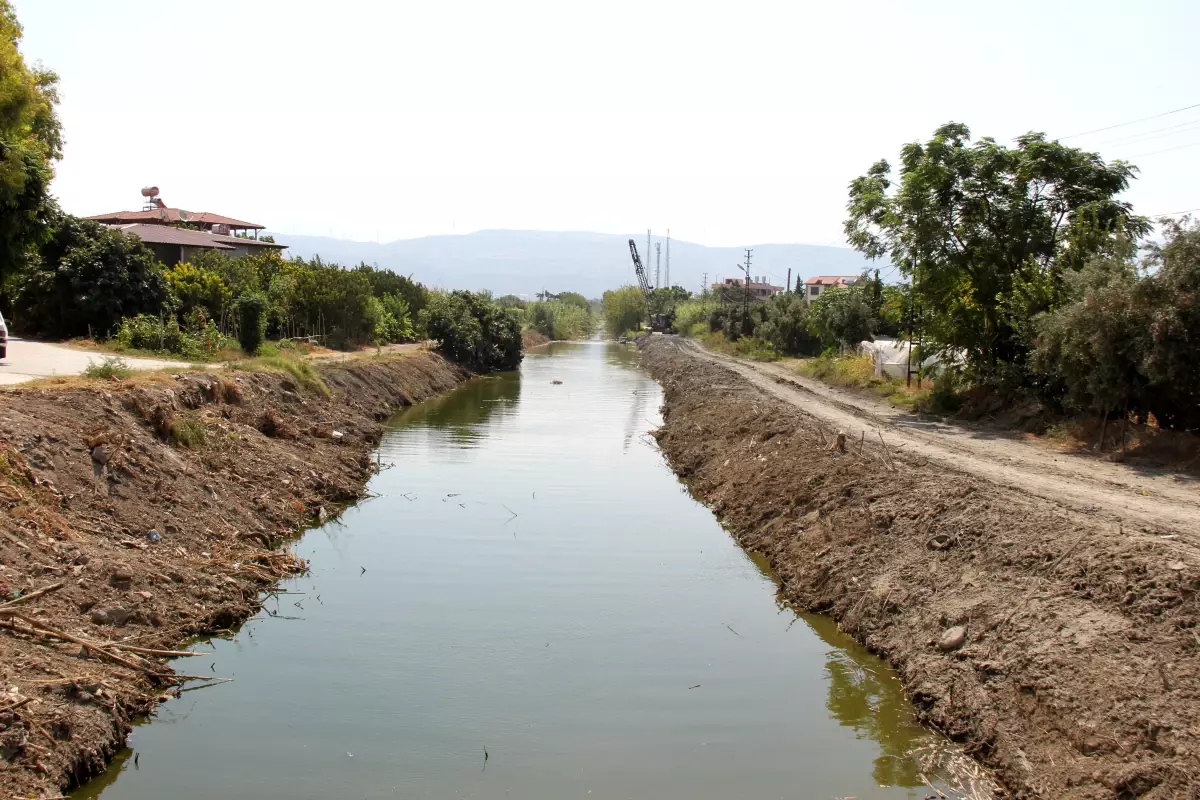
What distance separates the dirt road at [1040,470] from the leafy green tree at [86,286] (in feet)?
69.5

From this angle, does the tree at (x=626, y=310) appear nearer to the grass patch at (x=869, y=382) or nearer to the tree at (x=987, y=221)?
the grass patch at (x=869, y=382)

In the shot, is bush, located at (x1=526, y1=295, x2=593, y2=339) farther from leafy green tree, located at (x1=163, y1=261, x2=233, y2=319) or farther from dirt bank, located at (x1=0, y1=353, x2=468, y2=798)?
dirt bank, located at (x1=0, y1=353, x2=468, y2=798)

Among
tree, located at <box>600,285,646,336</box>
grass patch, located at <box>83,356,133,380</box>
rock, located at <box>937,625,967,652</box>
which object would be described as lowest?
rock, located at <box>937,625,967,652</box>

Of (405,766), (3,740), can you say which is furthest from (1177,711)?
(3,740)

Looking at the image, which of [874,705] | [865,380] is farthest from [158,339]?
[874,705]

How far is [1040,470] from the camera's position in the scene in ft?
52.7

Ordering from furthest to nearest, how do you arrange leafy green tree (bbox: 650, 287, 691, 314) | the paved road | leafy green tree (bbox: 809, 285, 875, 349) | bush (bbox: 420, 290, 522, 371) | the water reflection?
leafy green tree (bbox: 650, 287, 691, 314), bush (bbox: 420, 290, 522, 371), leafy green tree (bbox: 809, 285, 875, 349), the paved road, the water reflection

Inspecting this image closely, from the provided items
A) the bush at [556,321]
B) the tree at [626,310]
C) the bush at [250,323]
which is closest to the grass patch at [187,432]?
the bush at [250,323]

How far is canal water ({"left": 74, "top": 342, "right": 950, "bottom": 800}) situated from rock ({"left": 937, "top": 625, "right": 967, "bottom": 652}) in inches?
28.2

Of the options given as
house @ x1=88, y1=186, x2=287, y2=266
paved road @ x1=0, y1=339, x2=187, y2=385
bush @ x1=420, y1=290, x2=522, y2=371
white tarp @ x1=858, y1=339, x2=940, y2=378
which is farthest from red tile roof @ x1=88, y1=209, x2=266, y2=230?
white tarp @ x1=858, y1=339, x2=940, y2=378

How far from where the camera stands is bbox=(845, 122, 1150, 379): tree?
23844 millimetres

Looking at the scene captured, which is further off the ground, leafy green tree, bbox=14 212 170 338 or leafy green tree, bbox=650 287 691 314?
leafy green tree, bbox=650 287 691 314

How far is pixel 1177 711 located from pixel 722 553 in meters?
9.55

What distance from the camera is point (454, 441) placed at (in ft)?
96.1
